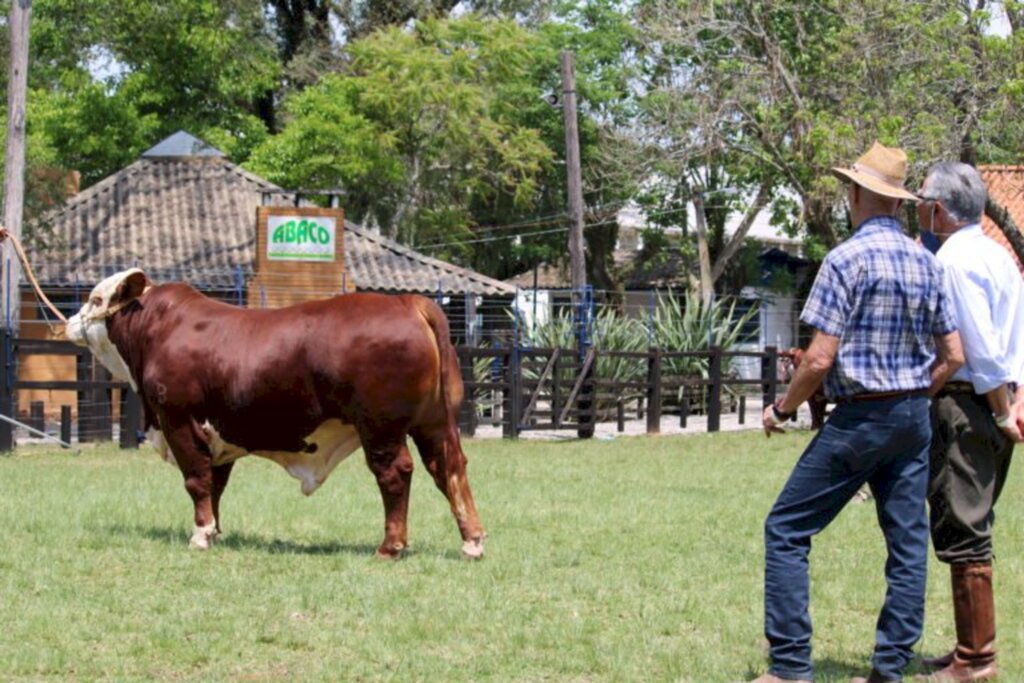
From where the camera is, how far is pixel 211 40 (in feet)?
113

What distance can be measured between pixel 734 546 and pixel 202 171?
79.6ft

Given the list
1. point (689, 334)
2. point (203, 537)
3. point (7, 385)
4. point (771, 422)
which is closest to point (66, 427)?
point (7, 385)

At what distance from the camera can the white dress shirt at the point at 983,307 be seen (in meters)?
6.26

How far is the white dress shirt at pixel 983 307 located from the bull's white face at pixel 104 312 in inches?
220

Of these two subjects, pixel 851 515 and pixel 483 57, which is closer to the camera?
pixel 851 515

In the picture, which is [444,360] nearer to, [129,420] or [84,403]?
[129,420]

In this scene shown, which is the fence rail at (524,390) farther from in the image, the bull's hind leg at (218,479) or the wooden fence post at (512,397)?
the bull's hind leg at (218,479)

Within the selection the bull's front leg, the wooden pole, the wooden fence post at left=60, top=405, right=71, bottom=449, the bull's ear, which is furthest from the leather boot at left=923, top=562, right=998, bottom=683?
the wooden pole

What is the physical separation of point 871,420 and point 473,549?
387 centimetres

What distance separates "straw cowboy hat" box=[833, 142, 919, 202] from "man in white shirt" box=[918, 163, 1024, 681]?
0.98ft

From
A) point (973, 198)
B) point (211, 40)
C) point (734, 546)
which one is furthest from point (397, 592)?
point (211, 40)

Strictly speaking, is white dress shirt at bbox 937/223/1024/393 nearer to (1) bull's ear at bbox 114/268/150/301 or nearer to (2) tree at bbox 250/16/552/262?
(1) bull's ear at bbox 114/268/150/301

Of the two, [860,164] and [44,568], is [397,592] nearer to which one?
[44,568]

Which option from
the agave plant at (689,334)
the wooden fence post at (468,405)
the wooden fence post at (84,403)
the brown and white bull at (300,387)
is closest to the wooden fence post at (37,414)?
the wooden fence post at (84,403)
